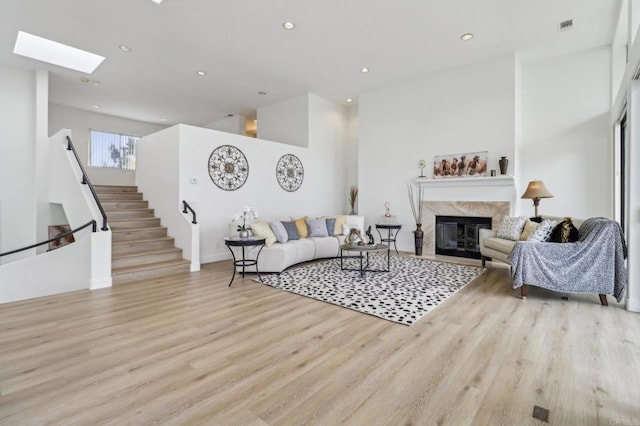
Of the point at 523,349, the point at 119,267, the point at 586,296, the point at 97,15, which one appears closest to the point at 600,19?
the point at 586,296

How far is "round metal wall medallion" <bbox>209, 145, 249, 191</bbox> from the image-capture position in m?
5.99

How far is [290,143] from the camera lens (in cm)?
802

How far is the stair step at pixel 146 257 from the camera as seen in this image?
475 centimetres

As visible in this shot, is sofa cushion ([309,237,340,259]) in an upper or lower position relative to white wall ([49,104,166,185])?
lower

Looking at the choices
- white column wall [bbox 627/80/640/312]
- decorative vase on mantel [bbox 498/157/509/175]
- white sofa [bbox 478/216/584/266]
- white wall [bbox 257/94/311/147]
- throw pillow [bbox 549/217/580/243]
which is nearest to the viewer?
white column wall [bbox 627/80/640/312]

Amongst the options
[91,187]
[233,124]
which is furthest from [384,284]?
[233,124]

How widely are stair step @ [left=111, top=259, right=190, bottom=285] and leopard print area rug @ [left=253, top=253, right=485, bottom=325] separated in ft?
4.82

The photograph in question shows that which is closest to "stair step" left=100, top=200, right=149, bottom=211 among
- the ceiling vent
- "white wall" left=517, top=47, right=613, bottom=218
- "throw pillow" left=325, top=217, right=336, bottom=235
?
"throw pillow" left=325, top=217, right=336, bottom=235

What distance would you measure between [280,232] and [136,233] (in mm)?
2623

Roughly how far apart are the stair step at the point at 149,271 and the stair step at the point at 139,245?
439mm

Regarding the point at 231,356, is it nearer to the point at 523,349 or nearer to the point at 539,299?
the point at 523,349

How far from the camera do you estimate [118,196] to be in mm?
6332

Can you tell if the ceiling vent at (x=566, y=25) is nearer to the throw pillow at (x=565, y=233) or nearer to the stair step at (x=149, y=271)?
the throw pillow at (x=565, y=233)

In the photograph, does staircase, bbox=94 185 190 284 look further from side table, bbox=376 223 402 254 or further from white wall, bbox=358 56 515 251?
white wall, bbox=358 56 515 251
